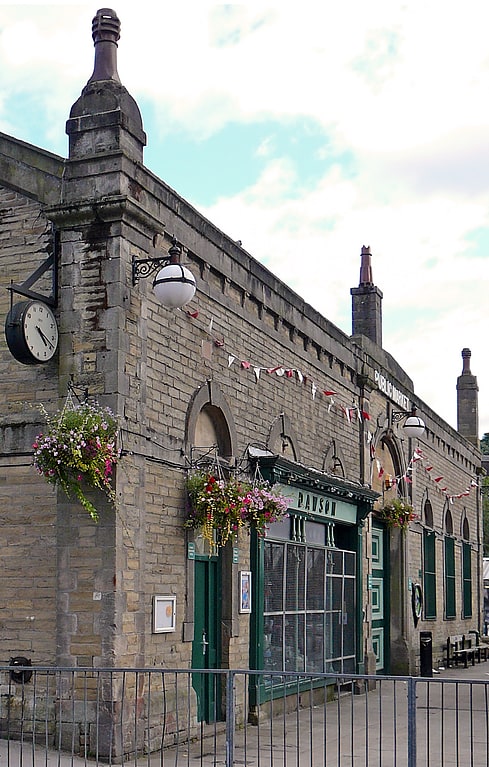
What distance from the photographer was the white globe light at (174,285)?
1062 cm

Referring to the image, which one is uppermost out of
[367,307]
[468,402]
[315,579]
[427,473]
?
[367,307]

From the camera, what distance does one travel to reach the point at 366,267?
76.1 feet

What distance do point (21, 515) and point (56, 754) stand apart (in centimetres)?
246

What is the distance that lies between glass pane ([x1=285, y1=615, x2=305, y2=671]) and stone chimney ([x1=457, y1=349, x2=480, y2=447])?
20392 millimetres

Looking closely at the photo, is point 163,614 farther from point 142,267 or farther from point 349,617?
point 349,617

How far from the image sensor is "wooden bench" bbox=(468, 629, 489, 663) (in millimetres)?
28125

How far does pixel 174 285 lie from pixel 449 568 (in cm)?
2012

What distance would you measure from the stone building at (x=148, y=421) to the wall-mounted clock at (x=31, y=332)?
0.07 metres

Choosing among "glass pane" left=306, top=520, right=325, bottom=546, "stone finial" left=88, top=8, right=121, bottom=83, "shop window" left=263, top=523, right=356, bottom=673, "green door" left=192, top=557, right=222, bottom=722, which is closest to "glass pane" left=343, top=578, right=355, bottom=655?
"shop window" left=263, top=523, right=356, bottom=673

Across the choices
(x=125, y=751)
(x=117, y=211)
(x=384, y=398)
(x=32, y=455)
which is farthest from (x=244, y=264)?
(x=384, y=398)

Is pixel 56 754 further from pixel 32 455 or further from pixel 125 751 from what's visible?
pixel 32 455

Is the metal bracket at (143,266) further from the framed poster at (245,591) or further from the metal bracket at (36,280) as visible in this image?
the framed poster at (245,591)

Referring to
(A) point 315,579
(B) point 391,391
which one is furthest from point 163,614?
(B) point 391,391

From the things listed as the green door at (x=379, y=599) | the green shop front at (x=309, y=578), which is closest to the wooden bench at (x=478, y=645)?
the green door at (x=379, y=599)
